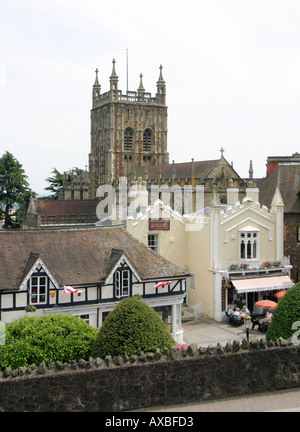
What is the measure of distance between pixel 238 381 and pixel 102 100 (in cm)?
7312

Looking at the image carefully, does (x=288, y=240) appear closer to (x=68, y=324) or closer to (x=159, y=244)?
(x=159, y=244)

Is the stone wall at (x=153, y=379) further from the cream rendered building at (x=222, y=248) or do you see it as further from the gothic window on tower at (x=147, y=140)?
the gothic window on tower at (x=147, y=140)

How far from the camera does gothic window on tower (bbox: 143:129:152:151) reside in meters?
87.1

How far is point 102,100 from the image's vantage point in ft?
288

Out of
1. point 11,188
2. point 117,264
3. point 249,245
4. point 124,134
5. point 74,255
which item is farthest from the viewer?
point 124,134

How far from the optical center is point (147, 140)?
287 feet

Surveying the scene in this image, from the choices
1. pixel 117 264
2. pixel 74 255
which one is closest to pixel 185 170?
Answer: pixel 74 255

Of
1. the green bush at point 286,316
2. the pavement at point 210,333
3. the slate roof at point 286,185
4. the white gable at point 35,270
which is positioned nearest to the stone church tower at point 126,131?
the slate roof at point 286,185

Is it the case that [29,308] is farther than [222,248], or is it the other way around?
[222,248]

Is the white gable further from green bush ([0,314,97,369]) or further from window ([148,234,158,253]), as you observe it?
window ([148,234,158,253])

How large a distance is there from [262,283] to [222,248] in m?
3.40

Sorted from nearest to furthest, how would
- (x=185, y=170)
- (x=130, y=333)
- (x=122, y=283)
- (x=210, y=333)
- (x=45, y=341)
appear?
(x=130, y=333) < (x=45, y=341) < (x=122, y=283) < (x=210, y=333) < (x=185, y=170)

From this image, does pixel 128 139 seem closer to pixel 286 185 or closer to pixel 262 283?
pixel 286 185

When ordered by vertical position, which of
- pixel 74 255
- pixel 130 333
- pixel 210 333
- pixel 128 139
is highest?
pixel 128 139
